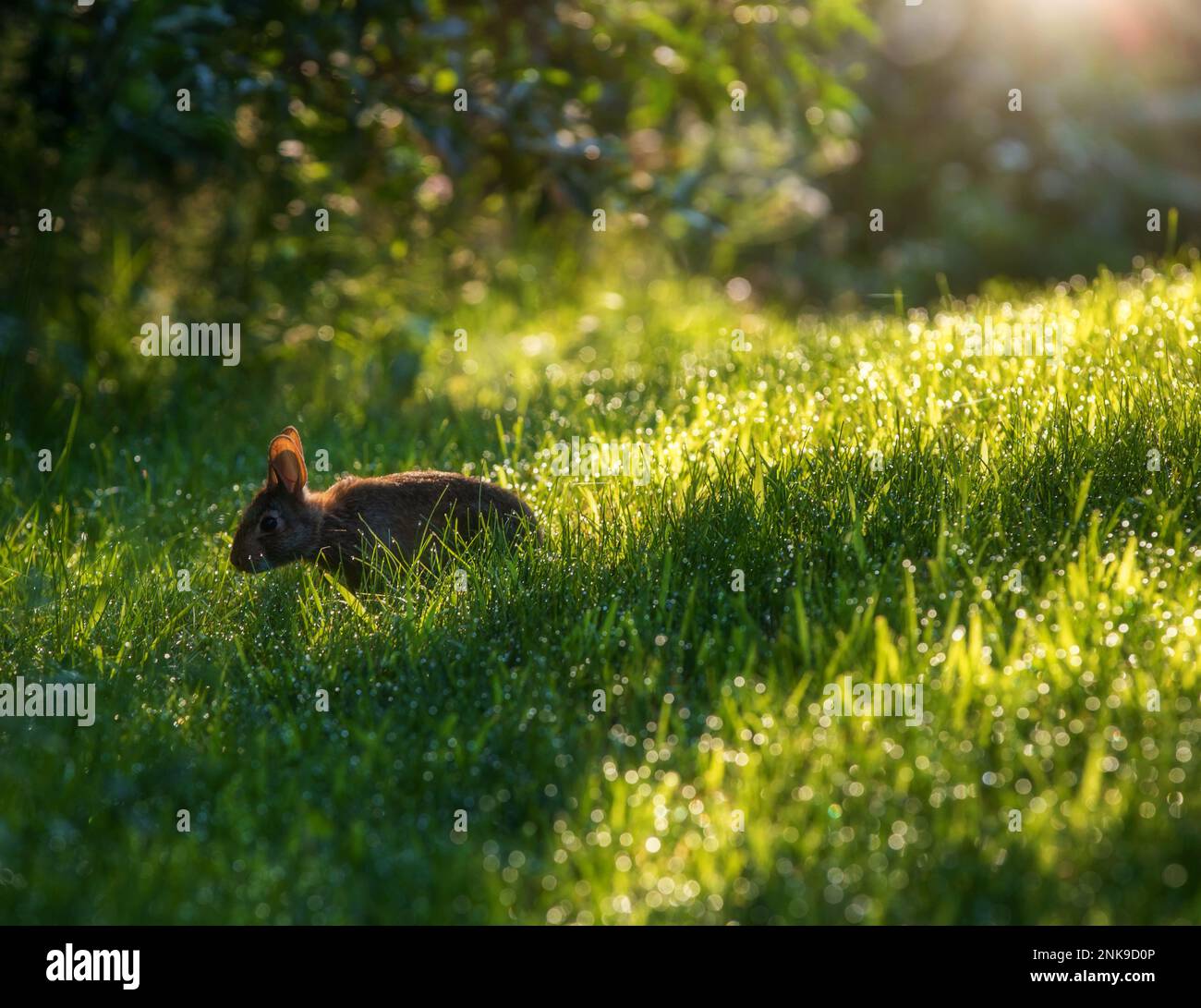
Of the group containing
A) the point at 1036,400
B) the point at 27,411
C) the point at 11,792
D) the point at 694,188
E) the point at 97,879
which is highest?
the point at 694,188

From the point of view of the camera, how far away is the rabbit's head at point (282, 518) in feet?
18.2

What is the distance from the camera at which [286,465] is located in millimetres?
5578

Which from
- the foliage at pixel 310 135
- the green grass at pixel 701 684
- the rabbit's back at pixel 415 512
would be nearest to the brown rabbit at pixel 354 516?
the rabbit's back at pixel 415 512

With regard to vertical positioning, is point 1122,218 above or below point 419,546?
above

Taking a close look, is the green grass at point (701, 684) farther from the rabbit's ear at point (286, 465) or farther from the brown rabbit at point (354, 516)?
the rabbit's ear at point (286, 465)

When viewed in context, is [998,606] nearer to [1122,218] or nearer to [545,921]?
[545,921]

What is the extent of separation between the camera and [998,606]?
13.8 ft

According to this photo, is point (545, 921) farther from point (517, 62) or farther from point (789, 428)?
point (517, 62)

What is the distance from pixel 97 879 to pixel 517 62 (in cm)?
551

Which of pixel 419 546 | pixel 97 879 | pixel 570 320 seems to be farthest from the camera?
pixel 570 320

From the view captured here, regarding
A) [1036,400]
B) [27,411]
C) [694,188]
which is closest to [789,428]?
[1036,400]

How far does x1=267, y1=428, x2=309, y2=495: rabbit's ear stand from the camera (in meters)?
5.57
